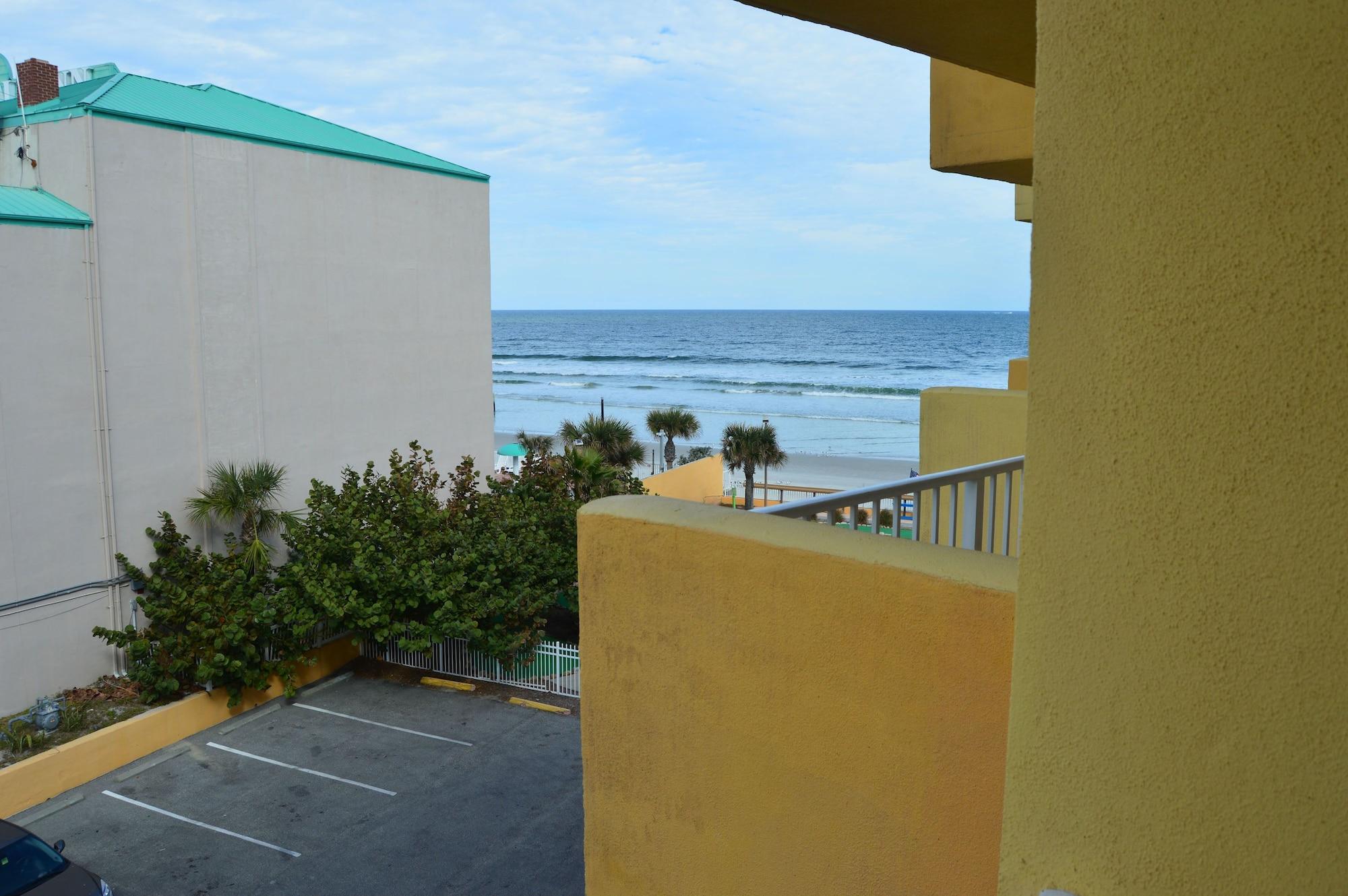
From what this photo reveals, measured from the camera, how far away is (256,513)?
60.3 ft

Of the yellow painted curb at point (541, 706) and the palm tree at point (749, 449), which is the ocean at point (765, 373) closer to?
the palm tree at point (749, 449)

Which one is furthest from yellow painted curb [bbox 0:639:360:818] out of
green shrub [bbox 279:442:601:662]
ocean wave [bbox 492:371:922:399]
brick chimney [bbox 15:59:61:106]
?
ocean wave [bbox 492:371:922:399]

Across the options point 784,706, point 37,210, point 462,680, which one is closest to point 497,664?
point 462,680

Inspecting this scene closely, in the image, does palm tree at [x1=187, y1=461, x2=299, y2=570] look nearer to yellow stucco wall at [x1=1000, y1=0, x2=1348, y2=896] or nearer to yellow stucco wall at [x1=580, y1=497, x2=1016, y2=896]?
yellow stucco wall at [x1=580, y1=497, x2=1016, y2=896]

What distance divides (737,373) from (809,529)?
277ft

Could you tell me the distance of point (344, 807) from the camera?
43.8 feet

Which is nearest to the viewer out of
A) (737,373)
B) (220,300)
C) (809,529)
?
(809,529)

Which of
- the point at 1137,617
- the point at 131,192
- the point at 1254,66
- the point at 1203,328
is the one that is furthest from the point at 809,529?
the point at 131,192

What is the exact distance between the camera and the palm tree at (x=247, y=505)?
17.6 meters

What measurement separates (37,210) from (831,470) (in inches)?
1507

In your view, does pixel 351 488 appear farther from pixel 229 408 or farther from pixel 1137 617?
pixel 1137 617

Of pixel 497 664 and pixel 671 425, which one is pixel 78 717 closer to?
pixel 497 664

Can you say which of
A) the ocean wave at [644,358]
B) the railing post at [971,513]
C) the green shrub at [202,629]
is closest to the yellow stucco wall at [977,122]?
the railing post at [971,513]

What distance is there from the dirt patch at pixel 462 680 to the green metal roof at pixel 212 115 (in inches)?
387
